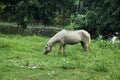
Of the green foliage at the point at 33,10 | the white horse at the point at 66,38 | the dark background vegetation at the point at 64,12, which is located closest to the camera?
the white horse at the point at 66,38

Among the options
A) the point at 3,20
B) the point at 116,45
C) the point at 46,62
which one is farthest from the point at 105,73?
the point at 3,20

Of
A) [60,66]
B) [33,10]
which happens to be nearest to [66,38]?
[60,66]

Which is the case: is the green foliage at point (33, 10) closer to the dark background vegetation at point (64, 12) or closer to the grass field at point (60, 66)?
the dark background vegetation at point (64, 12)

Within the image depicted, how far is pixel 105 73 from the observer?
1074 cm

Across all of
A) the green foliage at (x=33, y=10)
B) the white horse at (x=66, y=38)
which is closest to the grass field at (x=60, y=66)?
the white horse at (x=66, y=38)

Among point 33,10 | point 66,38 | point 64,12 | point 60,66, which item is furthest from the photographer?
point 64,12

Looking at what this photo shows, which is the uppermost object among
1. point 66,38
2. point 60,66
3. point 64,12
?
point 64,12

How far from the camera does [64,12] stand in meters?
29.3

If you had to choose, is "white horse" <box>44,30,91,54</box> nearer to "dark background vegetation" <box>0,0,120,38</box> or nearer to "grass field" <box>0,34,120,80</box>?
"grass field" <box>0,34,120,80</box>

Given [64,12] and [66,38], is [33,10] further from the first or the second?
[66,38]

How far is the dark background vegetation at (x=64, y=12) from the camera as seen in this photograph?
82.8ft

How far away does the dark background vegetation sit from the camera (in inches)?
993

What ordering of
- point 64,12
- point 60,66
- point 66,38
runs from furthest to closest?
point 64,12
point 66,38
point 60,66

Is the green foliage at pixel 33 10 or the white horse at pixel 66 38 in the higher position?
the green foliage at pixel 33 10
